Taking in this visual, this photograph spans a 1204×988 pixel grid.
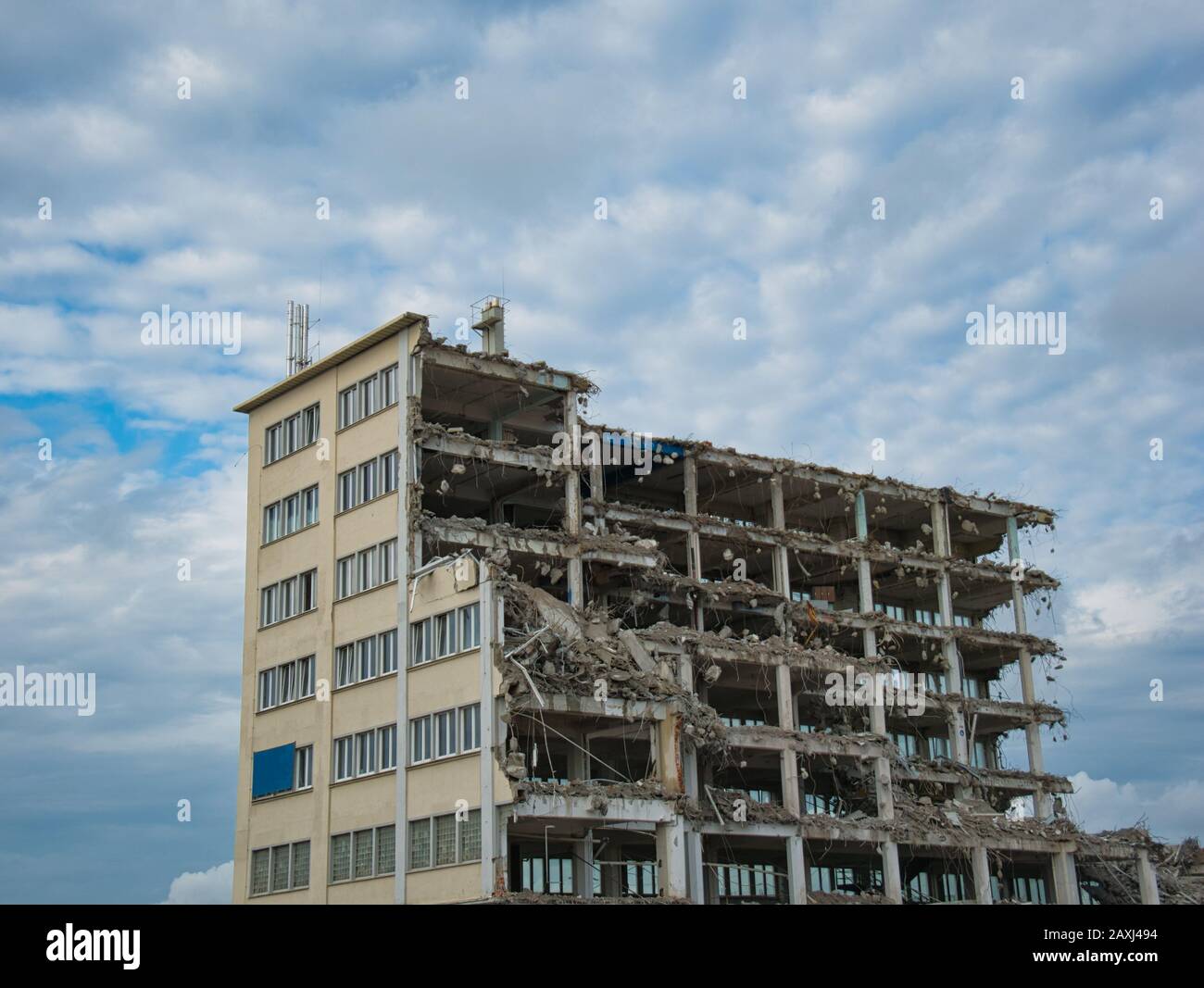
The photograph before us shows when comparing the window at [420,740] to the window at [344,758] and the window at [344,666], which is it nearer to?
the window at [344,758]

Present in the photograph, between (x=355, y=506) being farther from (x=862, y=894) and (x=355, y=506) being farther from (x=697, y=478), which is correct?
(x=862, y=894)

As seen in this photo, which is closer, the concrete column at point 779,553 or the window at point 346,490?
the window at point 346,490

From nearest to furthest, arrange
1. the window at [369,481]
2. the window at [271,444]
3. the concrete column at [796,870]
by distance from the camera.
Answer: the window at [369,481] < the concrete column at [796,870] < the window at [271,444]

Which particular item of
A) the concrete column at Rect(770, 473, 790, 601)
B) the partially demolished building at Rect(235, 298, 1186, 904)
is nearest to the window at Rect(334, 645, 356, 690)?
the partially demolished building at Rect(235, 298, 1186, 904)

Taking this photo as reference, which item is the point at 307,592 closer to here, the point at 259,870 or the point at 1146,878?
the point at 259,870

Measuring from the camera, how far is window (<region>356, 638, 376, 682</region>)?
176 feet

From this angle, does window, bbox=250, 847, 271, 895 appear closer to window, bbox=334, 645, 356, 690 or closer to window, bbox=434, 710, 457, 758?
window, bbox=334, 645, 356, 690

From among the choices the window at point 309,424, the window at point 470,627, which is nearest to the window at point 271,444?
the window at point 309,424

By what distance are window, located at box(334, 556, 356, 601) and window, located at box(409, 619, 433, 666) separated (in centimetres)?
450

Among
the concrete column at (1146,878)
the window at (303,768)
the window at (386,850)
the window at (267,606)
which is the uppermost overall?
the window at (267,606)

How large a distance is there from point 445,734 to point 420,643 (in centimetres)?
384

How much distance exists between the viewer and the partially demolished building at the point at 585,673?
161 ft

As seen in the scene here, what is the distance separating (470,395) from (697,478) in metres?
14.9

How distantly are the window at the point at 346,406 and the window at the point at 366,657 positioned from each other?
9152 mm
